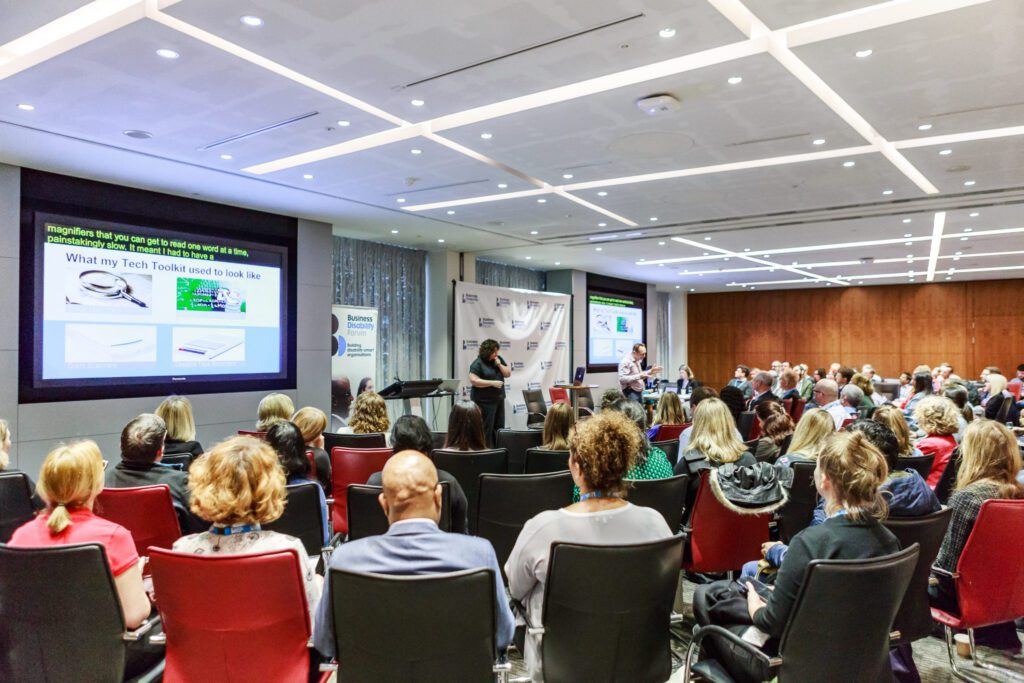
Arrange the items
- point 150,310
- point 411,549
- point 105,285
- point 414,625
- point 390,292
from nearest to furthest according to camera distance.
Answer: point 414,625
point 411,549
point 105,285
point 150,310
point 390,292

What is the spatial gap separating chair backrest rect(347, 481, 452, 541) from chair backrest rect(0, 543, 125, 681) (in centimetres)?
118

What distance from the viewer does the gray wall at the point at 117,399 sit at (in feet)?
19.6

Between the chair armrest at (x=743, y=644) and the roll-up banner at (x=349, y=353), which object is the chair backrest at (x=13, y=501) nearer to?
the chair armrest at (x=743, y=644)

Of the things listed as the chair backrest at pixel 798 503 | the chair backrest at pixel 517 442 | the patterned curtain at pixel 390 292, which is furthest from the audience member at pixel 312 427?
the patterned curtain at pixel 390 292

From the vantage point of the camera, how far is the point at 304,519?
Answer: 3.12 meters

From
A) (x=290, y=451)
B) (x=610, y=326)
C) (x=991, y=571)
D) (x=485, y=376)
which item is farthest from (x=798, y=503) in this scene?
(x=610, y=326)

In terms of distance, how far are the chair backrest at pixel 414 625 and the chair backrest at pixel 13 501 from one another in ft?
7.39

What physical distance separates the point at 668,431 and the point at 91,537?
165 inches

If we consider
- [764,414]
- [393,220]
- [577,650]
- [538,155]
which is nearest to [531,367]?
[393,220]

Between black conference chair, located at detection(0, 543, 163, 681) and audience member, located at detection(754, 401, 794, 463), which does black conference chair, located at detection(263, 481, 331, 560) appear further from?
audience member, located at detection(754, 401, 794, 463)

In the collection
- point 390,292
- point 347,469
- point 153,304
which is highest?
point 390,292

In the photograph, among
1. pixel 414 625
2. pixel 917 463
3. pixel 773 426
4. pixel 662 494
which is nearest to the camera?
pixel 414 625

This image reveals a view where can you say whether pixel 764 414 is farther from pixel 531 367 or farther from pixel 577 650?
pixel 531 367

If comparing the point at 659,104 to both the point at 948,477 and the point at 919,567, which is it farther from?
the point at 919,567
